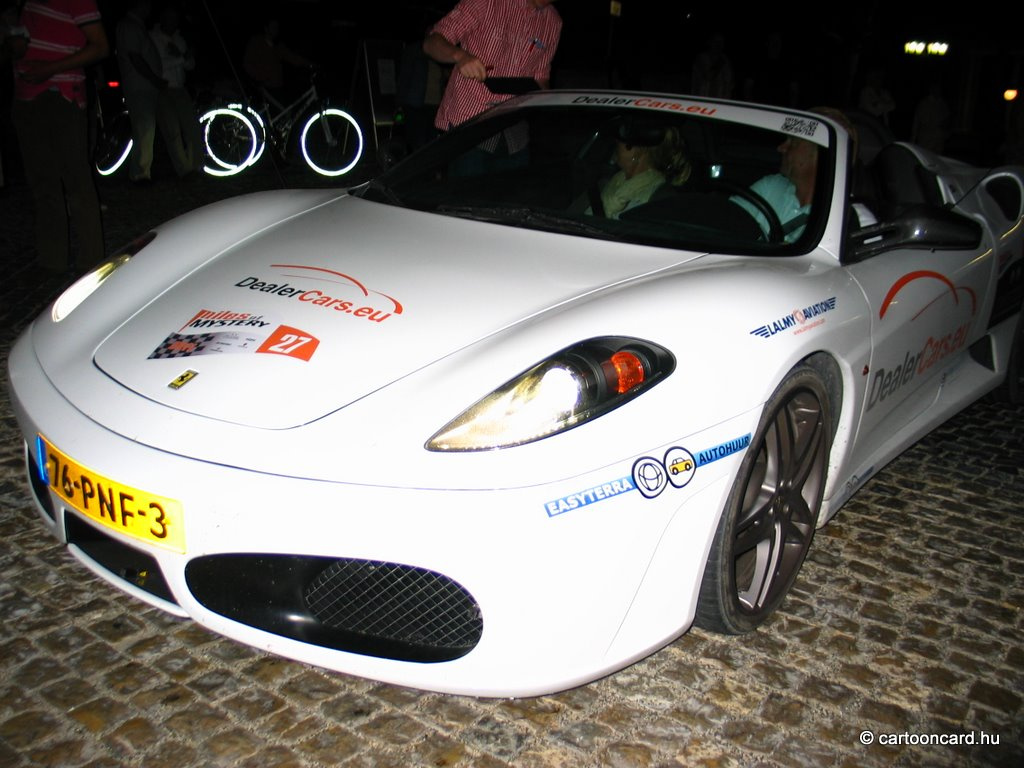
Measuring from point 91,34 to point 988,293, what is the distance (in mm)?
4611

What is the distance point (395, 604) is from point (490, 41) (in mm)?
3868

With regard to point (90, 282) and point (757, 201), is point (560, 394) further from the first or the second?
point (90, 282)

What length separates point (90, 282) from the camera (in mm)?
2973

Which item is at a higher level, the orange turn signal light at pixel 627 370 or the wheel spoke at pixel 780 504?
the orange turn signal light at pixel 627 370

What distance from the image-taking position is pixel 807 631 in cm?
273

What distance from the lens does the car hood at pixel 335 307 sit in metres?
2.27

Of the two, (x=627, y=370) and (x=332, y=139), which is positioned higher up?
(x=627, y=370)

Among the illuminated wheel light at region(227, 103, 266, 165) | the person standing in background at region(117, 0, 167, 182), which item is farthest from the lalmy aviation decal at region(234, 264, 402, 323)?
the illuminated wheel light at region(227, 103, 266, 165)

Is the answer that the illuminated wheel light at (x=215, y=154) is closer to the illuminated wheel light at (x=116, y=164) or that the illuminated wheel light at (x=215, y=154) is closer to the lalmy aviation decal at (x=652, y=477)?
the illuminated wheel light at (x=116, y=164)

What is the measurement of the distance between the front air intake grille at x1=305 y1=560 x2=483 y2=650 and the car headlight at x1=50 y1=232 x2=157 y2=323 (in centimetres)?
131

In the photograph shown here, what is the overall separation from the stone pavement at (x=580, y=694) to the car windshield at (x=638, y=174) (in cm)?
110

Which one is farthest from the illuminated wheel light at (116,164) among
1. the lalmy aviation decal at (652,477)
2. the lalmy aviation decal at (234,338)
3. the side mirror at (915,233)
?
the lalmy aviation decal at (652,477)

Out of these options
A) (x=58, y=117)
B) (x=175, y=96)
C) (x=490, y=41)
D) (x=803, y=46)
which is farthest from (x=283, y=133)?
(x=803, y=46)

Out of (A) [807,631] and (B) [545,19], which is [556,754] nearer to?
(A) [807,631]
